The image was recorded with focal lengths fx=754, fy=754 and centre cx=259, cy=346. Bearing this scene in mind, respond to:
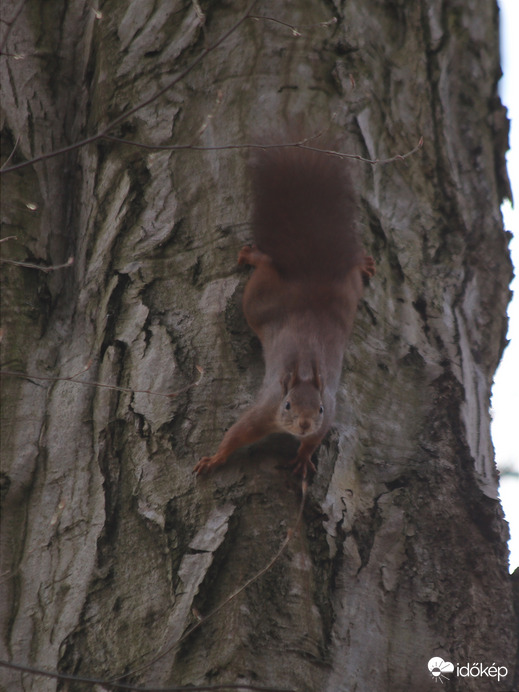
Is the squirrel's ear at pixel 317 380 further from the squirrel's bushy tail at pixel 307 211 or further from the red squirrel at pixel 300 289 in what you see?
the squirrel's bushy tail at pixel 307 211

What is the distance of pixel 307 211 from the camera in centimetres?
232

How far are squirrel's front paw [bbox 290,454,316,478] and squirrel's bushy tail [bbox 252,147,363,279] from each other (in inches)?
25.4

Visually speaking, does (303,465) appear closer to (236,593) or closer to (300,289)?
(236,593)

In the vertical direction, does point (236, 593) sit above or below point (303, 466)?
below

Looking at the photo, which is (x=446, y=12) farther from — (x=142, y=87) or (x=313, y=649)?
(x=313, y=649)

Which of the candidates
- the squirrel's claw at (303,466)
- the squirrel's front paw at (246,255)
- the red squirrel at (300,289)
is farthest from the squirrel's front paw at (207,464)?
the squirrel's front paw at (246,255)

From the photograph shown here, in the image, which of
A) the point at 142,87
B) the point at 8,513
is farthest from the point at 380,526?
the point at 142,87

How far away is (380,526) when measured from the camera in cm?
169

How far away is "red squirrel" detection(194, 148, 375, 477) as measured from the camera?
1.88 m

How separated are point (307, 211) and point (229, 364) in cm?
71

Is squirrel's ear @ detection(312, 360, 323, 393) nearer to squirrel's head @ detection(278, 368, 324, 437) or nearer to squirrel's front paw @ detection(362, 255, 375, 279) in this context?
squirrel's head @ detection(278, 368, 324, 437)

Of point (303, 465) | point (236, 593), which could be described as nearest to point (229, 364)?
point (303, 465)

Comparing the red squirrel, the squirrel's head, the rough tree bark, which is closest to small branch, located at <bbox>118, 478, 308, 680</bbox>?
the rough tree bark

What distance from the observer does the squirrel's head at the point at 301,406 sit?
1.88 m
